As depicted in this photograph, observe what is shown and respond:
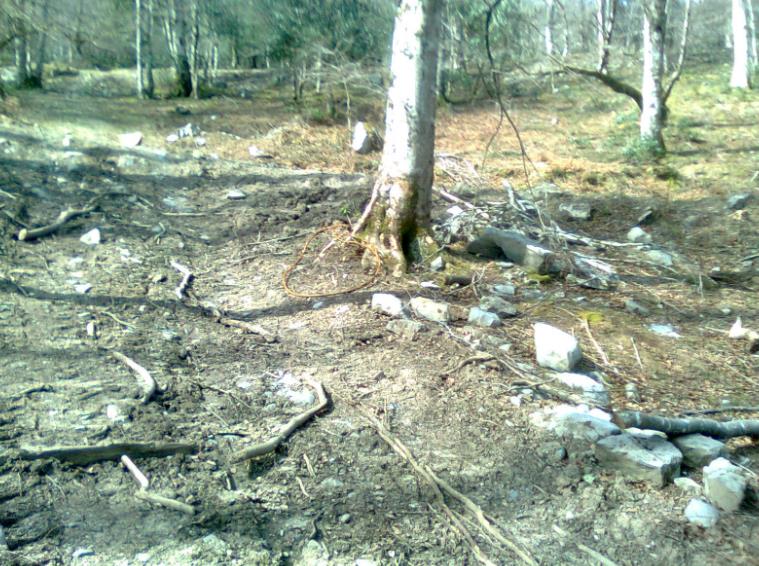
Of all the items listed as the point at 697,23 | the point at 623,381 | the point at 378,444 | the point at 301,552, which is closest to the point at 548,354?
the point at 623,381

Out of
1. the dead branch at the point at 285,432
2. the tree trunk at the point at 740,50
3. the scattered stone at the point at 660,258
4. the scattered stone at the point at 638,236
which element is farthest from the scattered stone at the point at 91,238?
the tree trunk at the point at 740,50

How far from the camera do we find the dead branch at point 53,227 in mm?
6074

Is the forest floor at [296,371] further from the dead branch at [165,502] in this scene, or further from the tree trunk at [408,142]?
the tree trunk at [408,142]

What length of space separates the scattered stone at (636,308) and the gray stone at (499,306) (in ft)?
3.17

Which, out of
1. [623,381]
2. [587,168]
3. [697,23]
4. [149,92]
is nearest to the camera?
[623,381]

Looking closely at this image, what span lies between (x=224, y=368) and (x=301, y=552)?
5.58ft

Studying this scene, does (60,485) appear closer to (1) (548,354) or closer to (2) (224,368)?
(2) (224,368)

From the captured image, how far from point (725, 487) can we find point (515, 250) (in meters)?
3.33

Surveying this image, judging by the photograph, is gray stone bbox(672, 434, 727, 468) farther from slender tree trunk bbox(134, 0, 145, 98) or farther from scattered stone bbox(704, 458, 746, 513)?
slender tree trunk bbox(134, 0, 145, 98)

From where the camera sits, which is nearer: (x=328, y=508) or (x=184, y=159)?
(x=328, y=508)

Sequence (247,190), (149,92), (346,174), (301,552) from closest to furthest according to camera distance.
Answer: (301,552) → (247,190) → (346,174) → (149,92)

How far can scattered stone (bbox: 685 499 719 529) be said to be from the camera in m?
2.92

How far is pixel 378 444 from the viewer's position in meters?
3.56

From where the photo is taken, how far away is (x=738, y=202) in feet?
27.4
